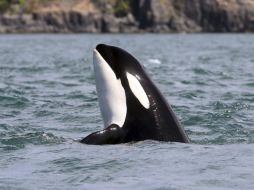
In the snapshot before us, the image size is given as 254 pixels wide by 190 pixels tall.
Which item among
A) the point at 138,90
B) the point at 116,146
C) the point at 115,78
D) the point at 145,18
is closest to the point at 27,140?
the point at 115,78

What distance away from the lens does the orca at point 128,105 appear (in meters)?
12.1

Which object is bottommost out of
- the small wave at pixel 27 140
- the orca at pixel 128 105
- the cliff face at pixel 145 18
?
the cliff face at pixel 145 18

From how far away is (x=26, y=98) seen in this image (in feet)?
65.2

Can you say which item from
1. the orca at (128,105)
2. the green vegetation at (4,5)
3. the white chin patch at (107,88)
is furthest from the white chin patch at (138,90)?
the green vegetation at (4,5)

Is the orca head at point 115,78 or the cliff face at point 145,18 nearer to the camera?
the orca head at point 115,78

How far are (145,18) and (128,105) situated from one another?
118498mm

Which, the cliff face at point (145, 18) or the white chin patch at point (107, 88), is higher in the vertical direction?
the white chin patch at point (107, 88)

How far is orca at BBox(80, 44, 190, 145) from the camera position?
12133mm

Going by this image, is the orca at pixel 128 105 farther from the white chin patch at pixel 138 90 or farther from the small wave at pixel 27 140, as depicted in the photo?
the small wave at pixel 27 140

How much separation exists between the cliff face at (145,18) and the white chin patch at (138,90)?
115778mm

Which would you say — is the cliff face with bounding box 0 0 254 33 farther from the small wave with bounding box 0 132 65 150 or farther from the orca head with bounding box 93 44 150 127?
the orca head with bounding box 93 44 150 127

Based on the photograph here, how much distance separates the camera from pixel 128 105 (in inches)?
493

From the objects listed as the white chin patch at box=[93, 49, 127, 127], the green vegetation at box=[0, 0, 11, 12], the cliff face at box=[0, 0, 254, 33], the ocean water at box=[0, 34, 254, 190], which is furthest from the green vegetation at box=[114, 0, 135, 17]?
the white chin patch at box=[93, 49, 127, 127]

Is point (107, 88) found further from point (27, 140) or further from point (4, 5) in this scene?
point (4, 5)
